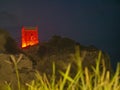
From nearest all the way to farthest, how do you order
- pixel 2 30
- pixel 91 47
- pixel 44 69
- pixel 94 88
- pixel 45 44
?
pixel 94 88 → pixel 44 69 → pixel 2 30 → pixel 91 47 → pixel 45 44

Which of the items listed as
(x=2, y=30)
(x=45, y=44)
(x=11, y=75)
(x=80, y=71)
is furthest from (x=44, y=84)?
(x=45, y=44)

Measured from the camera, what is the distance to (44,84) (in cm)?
214

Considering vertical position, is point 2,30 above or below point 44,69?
above

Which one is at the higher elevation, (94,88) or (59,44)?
(94,88)

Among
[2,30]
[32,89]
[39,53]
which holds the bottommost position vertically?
[39,53]

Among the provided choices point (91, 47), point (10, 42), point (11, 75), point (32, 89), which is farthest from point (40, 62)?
point (32, 89)

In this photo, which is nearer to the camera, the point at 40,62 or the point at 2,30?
the point at 40,62

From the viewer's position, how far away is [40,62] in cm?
2128

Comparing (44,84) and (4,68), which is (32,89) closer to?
(44,84)

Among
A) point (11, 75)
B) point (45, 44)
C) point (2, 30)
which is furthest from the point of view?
point (45, 44)

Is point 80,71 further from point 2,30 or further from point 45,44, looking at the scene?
point 45,44

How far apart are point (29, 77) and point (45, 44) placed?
1067cm

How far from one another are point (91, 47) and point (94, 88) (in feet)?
74.7

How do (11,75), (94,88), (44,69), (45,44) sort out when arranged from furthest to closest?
(45,44) < (44,69) < (11,75) < (94,88)
